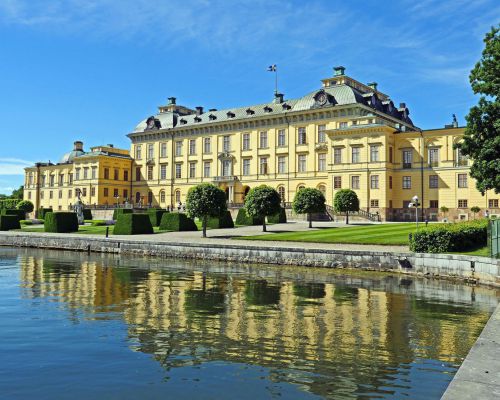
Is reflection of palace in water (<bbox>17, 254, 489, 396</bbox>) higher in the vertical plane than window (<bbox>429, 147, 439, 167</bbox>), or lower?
lower

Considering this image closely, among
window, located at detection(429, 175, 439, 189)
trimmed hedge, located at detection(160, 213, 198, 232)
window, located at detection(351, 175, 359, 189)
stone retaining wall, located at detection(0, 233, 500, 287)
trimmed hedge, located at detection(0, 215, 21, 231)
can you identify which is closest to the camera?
stone retaining wall, located at detection(0, 233, 500, 287)

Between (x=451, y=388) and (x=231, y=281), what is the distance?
590 inches

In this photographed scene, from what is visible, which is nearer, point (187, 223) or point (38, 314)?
point (38, 314)

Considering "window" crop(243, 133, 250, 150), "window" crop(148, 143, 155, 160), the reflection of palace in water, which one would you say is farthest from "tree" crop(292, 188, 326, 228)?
"window" crop(148, 143, 155, 160)

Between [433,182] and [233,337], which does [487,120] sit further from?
[433,182]

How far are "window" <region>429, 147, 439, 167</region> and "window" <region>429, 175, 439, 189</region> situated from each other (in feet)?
4.35

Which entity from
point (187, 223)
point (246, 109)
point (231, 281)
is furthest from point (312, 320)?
point (246, 109)

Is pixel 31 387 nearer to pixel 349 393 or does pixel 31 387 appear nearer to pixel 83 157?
pixel 349 393

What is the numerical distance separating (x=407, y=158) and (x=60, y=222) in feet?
124

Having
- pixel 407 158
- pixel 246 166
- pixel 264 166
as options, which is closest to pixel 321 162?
pixel 264 166

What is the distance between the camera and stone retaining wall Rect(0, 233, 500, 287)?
19984mm

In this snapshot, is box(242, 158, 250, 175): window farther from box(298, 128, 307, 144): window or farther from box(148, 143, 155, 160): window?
box(148, 143, 155, 160): window

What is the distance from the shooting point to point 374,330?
11312mm

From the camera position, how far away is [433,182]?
52281 millimetres
